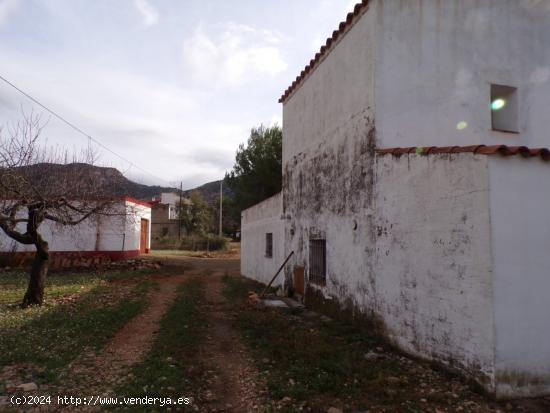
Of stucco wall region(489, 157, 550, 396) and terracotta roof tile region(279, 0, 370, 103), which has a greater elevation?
terracotta roof tile region(279, 0, 370, 103)

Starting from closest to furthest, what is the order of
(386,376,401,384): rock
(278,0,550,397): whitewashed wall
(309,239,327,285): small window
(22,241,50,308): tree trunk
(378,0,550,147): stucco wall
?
(278,0,550,397): whitewashed wall < (386,376,401,384): rock < (378,0,550,147): stucco wall < (309,239,327,285): small window < (22,241,50,308): tree trunk

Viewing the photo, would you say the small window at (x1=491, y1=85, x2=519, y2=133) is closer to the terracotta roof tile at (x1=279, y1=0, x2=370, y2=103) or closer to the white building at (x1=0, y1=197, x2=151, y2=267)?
the terracotta roof tile at (x1=279, y1=0, x2=370, y2=103)

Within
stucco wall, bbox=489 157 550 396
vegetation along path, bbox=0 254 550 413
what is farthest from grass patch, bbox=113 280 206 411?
stucco wall, bbox=489 157 550 396

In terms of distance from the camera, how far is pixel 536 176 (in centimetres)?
452

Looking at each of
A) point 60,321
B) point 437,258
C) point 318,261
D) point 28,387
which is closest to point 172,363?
point 28,387

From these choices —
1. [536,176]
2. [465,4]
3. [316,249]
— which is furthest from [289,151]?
[536,176]

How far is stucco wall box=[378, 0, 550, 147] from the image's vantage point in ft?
21.5

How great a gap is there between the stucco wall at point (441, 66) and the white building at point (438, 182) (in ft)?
0.06

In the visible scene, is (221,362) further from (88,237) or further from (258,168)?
(258,168)

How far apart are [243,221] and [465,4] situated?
1214 centimetres

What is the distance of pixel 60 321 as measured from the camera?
24.5 feet

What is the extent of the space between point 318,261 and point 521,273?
200 inches

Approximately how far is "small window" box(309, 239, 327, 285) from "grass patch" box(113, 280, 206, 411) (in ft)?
8.60

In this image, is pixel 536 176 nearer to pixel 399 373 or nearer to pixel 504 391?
pixel 504 391
